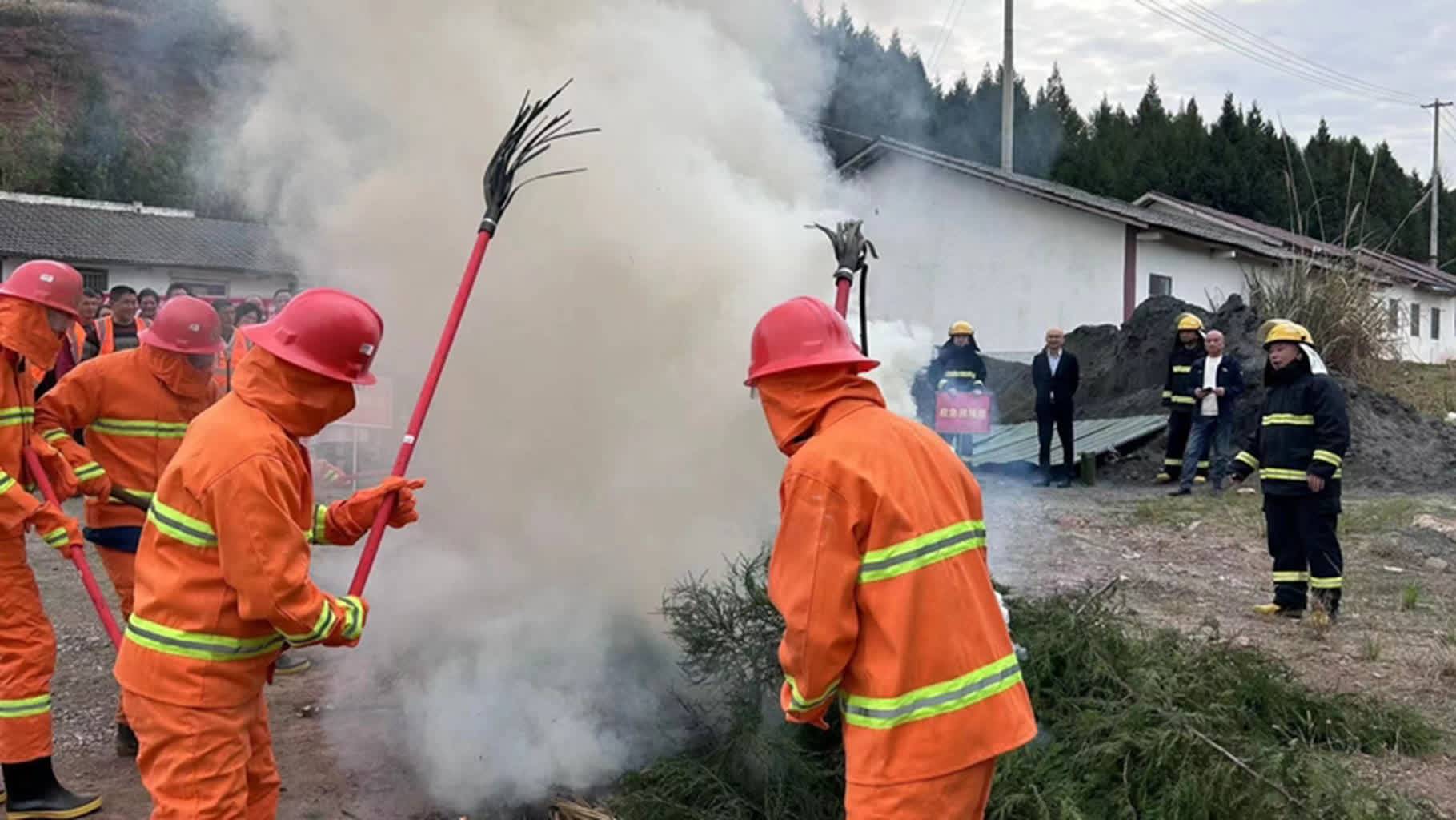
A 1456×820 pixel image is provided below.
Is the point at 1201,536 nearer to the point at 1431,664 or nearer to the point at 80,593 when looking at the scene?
the point at 1431,664

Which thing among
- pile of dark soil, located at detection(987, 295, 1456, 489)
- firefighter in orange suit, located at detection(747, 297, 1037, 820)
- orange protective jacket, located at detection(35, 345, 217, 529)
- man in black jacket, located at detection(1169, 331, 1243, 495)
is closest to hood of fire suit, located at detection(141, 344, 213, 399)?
orange protective jacket, located at detection(35, 345, 217, 529)

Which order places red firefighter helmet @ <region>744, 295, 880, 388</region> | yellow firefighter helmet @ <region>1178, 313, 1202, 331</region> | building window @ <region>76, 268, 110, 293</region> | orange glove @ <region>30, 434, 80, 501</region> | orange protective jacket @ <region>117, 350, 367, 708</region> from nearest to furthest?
red firefighter helmet @ <region>744, 295, 880, 388</region>
orange protective jacket @ <region>117, 350, 367, 708</region>
orange glove @ <region>30, 434, 80, 501</region>
yellow firefighter helmet @ <region>1178, 313, 1202, 331</region>
building window @ <region>76, 268, 110, 293</region>

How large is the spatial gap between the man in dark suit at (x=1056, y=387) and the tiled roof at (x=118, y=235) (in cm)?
2212

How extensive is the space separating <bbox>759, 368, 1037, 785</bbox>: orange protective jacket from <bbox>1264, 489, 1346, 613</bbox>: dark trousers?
5.27m

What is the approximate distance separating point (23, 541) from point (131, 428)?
0.71 m

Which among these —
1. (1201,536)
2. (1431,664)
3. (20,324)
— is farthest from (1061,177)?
(20,324)

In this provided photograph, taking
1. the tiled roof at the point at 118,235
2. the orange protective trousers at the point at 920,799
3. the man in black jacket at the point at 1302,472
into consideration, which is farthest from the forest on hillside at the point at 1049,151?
the orange protective trousers at the point at 920,799

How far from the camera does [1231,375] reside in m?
11.3

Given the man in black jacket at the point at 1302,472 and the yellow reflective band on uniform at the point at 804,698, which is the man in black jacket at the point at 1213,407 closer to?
the man in black jacket at the point at 1302,472

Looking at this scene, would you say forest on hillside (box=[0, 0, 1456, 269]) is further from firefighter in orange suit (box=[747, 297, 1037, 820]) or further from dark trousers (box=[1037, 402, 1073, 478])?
firefighter in orange suit (box=[747, 297, 1037, 820])

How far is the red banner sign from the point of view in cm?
1220

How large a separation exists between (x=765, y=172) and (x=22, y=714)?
4.05 metres

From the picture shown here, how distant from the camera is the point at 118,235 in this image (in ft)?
104

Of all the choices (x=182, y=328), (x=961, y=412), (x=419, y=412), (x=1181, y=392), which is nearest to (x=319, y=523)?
(x=419, y=412)
